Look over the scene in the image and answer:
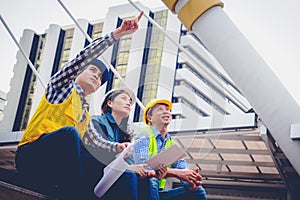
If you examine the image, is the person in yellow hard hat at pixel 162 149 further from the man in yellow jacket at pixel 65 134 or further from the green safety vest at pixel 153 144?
the man in yellow jacket at pixel 65 134

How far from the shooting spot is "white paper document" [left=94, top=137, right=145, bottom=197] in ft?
7.77

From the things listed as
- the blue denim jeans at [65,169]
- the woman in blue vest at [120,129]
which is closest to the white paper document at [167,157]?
the woman in blue vest at [120,129]

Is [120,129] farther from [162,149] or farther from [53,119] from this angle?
[53,119]

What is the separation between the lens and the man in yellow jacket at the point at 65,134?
2396 mm

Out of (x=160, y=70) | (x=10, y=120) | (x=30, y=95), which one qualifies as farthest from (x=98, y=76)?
(x=30, y=95)

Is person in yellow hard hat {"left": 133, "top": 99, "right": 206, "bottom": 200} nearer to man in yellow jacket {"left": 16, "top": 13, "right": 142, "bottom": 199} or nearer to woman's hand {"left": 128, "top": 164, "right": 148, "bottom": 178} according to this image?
woman's hand {"left": 128, "top": 164, "right": 148, "bottom": 178}

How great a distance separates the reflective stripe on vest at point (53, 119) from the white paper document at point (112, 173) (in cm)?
24

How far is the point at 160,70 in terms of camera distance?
7.49ft

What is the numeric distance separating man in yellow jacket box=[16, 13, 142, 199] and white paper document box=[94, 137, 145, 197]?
5 centimetres

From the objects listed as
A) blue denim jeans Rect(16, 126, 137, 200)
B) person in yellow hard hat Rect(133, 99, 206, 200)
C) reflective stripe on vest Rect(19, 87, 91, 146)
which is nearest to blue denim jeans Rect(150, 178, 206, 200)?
person in yellow hard hat Rect(133, 99, 206, 200)

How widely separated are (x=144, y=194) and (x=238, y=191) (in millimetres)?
3802

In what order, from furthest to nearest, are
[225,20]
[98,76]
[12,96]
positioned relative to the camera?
[12,96], [225,20], [98,76]

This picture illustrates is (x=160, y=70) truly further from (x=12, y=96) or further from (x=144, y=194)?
(x=12, y=96)

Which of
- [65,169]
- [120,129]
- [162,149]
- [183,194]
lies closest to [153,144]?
[162,149]
